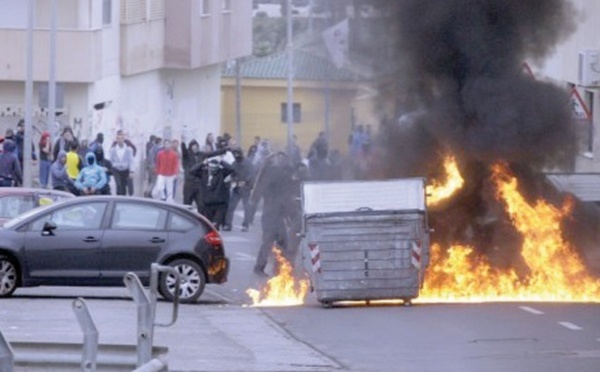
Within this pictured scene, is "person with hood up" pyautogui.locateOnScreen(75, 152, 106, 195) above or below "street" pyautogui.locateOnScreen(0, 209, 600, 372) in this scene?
above

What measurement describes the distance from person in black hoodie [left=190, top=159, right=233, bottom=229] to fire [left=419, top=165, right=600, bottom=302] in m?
9.22

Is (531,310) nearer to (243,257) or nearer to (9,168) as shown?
(243,257)

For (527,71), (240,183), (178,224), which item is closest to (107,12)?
(240,183)

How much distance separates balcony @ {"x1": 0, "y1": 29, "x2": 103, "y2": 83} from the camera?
4150cm

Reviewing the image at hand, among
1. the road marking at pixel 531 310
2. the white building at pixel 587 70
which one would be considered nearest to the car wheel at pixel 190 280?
the road marking at pixel 531 310

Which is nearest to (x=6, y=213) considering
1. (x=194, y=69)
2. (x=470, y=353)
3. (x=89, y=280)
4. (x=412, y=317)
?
(x=89, y=280)

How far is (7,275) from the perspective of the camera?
1948 cm

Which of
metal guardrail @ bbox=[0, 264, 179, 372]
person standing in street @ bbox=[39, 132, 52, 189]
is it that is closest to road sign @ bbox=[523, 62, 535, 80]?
metal guardrail @ bbox=[0, 264, 179, 372]

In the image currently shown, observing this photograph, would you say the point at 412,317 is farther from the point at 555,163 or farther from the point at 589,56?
the point at 589,56

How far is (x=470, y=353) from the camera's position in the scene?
14.8 meters

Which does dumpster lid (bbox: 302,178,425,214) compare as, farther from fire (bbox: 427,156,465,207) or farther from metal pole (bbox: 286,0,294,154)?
metal pole (bbox: 286,0,294,154)

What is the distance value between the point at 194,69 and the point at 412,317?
1283 inches

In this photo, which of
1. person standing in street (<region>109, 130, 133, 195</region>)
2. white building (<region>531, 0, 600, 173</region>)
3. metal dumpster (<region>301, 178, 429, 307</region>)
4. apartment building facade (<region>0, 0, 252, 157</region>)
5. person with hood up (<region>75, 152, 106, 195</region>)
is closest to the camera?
metal dumpster (<region>301, 178, 429, 307</region>)

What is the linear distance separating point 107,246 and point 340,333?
13.6ft
